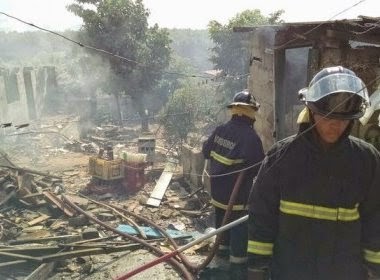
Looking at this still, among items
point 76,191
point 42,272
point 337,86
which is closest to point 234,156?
point 337,86

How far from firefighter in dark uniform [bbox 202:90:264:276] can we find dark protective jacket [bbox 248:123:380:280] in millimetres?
2331

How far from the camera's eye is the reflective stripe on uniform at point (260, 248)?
2490 mm

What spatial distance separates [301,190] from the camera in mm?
2369

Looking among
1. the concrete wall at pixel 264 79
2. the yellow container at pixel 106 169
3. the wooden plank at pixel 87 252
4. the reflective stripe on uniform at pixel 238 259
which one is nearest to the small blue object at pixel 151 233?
the wooden plank at pixel 87 252

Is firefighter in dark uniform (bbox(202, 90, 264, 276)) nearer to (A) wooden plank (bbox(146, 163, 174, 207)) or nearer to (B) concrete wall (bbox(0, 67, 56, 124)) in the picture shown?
(A) wooden plank (bbox(146, 163, 174, 207))

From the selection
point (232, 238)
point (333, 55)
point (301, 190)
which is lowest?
point (232, 238)

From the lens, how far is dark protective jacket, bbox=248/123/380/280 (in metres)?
2.31

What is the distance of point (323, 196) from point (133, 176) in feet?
31.0

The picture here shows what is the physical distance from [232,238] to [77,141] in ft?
51.8

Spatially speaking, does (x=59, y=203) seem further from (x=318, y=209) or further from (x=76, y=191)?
(x=318, y=209)

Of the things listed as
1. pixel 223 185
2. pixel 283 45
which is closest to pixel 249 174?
pixel 223 185

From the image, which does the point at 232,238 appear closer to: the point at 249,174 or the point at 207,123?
the point at 249,174

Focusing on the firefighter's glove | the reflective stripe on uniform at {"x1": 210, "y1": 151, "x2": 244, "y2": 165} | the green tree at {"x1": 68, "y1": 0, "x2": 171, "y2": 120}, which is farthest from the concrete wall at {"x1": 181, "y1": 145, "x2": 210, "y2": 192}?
the green tree at {"x1": 68, "y1": 0, "x2": 171, "y2": 120}

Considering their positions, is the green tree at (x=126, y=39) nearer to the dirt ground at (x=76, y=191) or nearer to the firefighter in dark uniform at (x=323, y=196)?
the dirt ground at (x=76, y=191)
